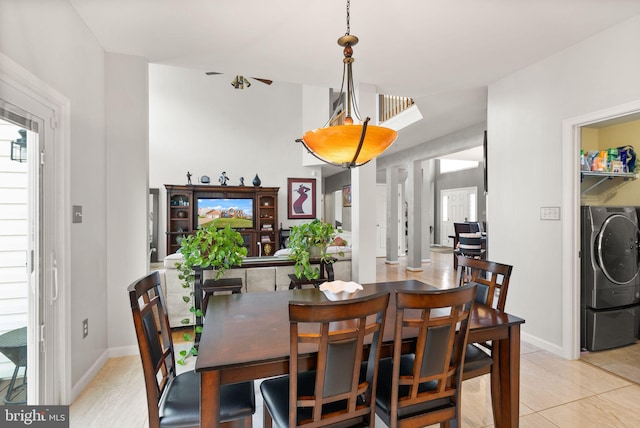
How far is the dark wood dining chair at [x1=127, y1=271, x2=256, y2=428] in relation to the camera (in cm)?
129

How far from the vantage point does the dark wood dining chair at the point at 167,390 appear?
51.0 inches

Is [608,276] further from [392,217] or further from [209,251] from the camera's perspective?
[392,217]

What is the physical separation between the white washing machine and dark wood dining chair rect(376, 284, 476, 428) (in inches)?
89.6

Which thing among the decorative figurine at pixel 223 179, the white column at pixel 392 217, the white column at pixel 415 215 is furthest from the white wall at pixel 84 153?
the white column at pixel 392 217

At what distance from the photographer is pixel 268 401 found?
1.42 m

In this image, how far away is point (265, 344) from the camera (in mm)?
1341

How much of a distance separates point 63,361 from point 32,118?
4.98ft

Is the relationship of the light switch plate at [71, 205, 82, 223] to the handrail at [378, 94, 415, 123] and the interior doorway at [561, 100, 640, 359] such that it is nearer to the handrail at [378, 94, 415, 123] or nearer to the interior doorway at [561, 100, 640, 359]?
the interior doorway at [561, 100, 640, 359]

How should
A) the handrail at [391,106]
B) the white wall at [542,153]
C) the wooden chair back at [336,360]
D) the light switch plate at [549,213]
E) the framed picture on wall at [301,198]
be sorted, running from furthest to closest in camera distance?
the framed picture on wall at [301,198] → the handrail at [391,106] → the light switch plate at [549,213] → the white wall at [542,153] → the wooden chair back at [336,360]

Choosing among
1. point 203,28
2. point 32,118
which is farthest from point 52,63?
point 203,28

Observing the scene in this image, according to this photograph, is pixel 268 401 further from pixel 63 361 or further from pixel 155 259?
pixel 155 259

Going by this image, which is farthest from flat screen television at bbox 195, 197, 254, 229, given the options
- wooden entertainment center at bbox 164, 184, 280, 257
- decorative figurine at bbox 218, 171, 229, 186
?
decorative figurine at bbox 218, 171, 229, 186

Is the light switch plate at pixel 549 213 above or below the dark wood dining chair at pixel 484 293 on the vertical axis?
above

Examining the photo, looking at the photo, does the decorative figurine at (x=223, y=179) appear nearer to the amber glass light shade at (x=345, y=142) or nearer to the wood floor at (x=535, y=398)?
the wood floor at (x=535, y=398)
